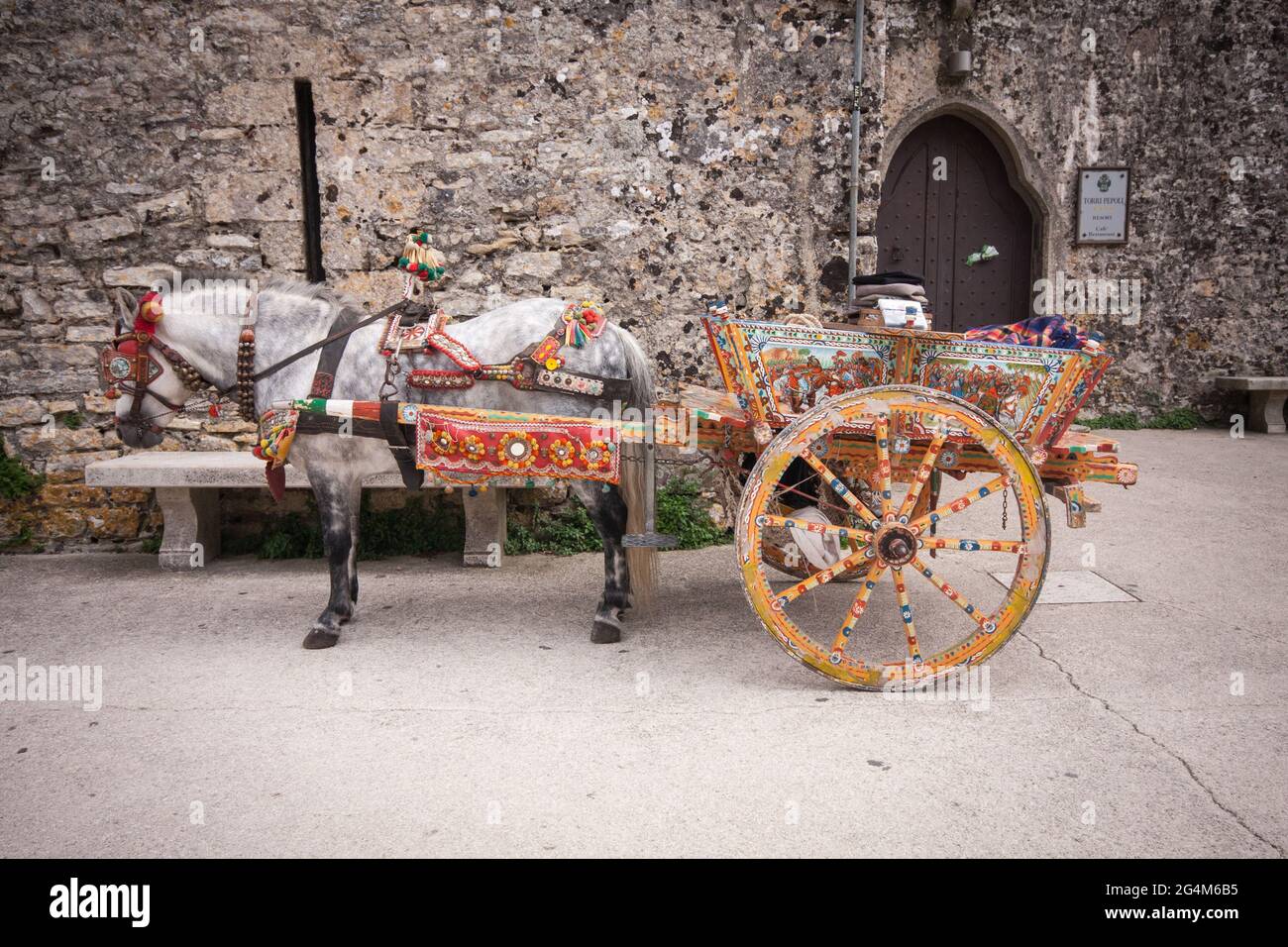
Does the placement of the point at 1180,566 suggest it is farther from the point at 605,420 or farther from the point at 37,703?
the point at 37,703

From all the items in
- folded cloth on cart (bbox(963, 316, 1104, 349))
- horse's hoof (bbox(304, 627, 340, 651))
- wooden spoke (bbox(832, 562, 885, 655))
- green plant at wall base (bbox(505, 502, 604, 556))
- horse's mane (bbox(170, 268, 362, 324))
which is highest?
horse's mane (bbox(170, 268, 362, 324))

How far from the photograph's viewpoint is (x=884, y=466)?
322 cm

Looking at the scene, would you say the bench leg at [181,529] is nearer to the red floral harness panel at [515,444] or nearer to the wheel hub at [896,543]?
the red floral harness panel at [515,444]

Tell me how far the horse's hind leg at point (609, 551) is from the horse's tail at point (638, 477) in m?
0.04

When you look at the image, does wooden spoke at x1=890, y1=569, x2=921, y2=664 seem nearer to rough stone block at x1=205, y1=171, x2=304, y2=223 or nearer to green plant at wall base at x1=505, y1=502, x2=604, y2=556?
green plant at wall base at x1=505, y1=502, x2=604, y2=556

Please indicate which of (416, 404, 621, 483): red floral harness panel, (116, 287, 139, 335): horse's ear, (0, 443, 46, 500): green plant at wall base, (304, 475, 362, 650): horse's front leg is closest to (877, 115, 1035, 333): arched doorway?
(416, 404, 621, 483): red floral harness panel

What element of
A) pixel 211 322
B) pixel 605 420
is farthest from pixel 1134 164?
pixel 211 322

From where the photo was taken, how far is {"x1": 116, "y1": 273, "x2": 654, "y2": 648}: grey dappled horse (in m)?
3.85

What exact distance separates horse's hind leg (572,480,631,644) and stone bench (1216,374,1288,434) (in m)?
7.24

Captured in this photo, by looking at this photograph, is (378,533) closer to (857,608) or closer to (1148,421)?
(857,608)

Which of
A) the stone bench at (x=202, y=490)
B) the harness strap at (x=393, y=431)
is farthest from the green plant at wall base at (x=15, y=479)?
the harness strap at (x=393, y=431)

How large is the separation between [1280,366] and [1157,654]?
264 inches

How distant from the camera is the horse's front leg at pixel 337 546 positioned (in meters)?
3.92

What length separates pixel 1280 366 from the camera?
855 cm
